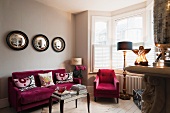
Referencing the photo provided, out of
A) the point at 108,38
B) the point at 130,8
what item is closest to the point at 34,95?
the point at 108,38

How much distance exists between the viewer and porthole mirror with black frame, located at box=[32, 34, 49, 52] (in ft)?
12.6

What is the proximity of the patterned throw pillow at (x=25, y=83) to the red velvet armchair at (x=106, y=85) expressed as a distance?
167cm

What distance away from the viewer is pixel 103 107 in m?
3.23

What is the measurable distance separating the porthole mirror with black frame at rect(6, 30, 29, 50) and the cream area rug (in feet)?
5.81

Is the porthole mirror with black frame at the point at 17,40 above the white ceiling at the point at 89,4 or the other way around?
the other way around

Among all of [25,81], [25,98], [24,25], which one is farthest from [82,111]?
Answer: [24,25]

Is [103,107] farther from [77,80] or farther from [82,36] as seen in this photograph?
[82,36]

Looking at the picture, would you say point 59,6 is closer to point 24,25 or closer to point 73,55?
point 24,25

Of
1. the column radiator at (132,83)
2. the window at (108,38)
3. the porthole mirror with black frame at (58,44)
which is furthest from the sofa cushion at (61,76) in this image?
the column radiator at (132,83)

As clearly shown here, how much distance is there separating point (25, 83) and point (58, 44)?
5.68ft

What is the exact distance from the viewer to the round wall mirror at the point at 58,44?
4.30 meters

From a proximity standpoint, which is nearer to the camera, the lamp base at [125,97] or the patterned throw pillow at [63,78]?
the lamp base at [125,97]

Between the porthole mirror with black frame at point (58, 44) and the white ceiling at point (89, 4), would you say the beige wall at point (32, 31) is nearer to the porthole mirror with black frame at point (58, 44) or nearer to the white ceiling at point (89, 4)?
the porthole mirror with black frame at point (58, 44)

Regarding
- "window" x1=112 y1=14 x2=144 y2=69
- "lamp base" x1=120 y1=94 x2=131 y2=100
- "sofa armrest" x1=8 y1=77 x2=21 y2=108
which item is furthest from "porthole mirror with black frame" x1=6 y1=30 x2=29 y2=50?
"lamp base" x1=120 y1=94 x2=131 y2=100
